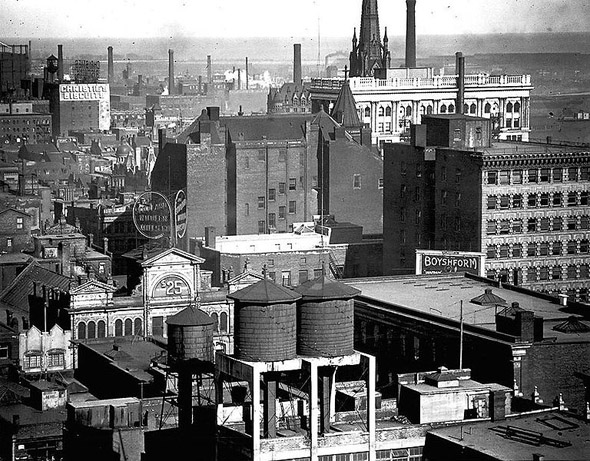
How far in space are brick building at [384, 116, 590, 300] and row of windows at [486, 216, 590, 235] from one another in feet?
0.20

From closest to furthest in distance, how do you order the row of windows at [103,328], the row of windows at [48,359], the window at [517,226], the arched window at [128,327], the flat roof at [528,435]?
the flat roof at [528,435], the row of windows at [48,359], the row of windows at [103,328], the arched window at [128,327], the window at [517,226]

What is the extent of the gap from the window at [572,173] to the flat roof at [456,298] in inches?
657

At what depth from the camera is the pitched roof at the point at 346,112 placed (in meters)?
144

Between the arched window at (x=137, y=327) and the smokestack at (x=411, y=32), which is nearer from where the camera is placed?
the arched window at (x=137, y=327)

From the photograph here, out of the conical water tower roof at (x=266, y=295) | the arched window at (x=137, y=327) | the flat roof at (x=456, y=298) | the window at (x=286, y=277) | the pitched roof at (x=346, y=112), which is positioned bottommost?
the arched window at (x=137, y=327)

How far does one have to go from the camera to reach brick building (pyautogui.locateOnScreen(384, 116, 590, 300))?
335 feet

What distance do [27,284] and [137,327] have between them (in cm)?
1530

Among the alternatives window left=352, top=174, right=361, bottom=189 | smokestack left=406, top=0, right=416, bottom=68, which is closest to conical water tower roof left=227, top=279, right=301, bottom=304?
window left=352, top=174, right=361, bottom=189

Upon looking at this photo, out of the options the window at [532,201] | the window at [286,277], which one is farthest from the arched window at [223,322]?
the window at [532,201]

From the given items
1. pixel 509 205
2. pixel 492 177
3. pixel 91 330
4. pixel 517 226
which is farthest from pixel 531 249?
pixel 91 330

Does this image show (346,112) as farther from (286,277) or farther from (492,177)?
(492,177)

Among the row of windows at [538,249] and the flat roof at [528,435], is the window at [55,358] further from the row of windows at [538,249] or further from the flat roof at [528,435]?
the flat roof at [528,435]

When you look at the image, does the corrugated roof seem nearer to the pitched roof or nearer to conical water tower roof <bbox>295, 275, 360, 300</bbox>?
conical water tower roof <bbox>295, 275, 360, 300</bbox>

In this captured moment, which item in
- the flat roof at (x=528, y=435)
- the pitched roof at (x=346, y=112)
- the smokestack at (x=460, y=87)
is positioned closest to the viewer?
the flat roof at (x=528, y=435)
